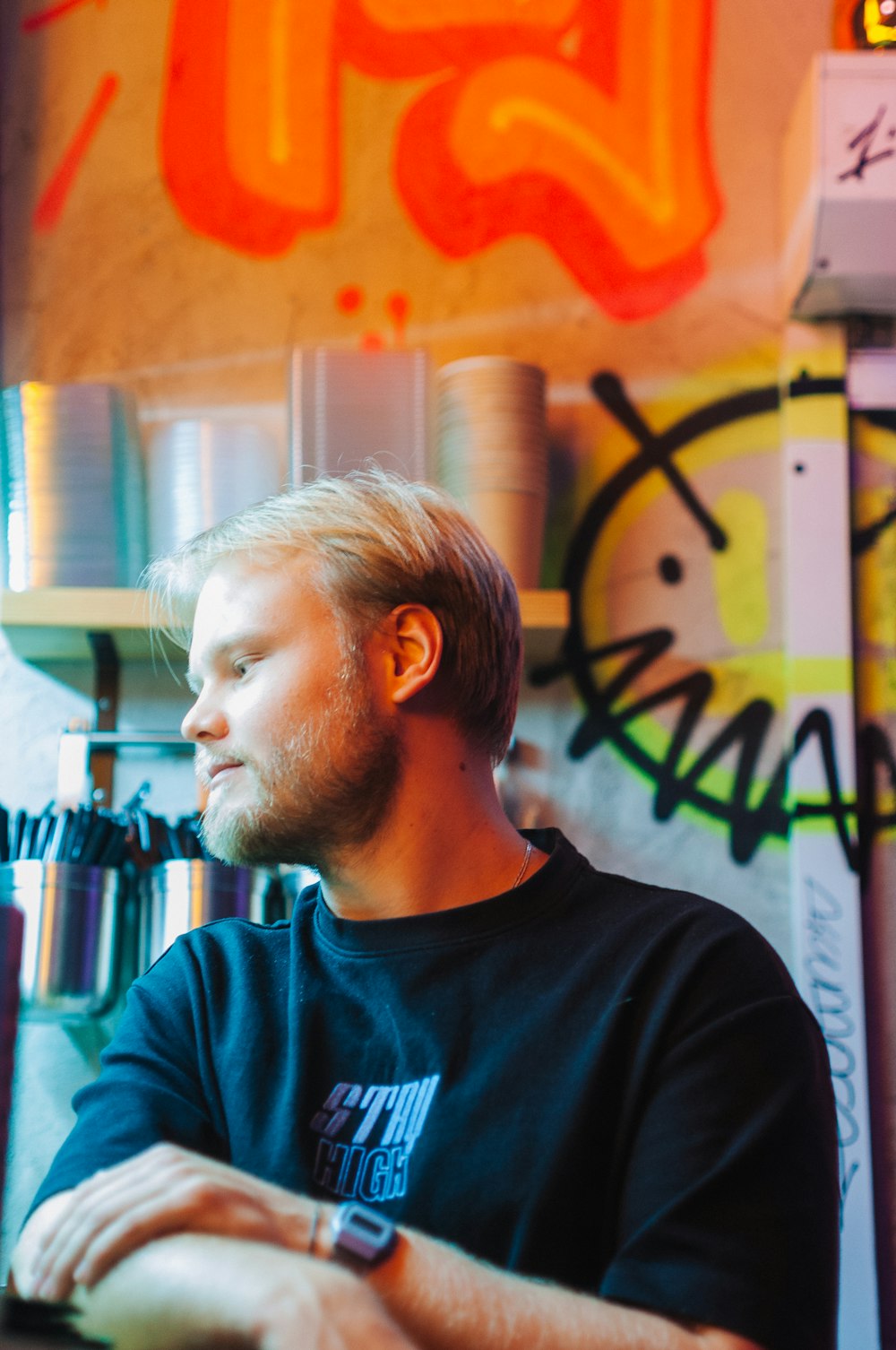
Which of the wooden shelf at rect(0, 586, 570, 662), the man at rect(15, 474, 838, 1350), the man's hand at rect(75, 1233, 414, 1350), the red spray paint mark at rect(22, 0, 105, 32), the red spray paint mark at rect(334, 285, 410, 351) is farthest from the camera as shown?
the red spray paint mark at rect(22, 0, 105, 32)

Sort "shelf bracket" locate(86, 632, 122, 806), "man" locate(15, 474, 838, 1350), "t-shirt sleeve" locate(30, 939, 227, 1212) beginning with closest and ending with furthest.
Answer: "man" locate(15, 474, 838, 1350) < "t-shirt sleeve" locate(30, 939, 227, 1212) < "shelf bracket" locate(86, 632, 122, 806)

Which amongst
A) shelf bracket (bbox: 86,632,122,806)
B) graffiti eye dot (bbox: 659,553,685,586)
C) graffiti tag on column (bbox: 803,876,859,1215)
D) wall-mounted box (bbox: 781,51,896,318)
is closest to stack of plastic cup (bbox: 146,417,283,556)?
shelf bracket (bbox: 86,632,122,806)

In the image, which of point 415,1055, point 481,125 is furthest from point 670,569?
point 415,1055

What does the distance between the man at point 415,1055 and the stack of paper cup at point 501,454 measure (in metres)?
0.39

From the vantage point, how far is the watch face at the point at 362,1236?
838 millimetres

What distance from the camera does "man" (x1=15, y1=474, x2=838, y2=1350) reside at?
829mm

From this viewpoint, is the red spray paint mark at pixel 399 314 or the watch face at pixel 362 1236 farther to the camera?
the red spray paint mark at pixel 399 314

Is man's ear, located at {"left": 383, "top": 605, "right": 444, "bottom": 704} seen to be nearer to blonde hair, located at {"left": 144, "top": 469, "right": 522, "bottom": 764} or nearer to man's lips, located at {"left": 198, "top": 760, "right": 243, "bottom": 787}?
blonde hair, located at {"left": 144, "top": 469, "right": 522, "bottom": 764}

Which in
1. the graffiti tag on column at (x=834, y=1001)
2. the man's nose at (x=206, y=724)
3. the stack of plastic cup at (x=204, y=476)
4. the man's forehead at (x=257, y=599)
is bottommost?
the graffiti tag on column at (x=834, y=1001)

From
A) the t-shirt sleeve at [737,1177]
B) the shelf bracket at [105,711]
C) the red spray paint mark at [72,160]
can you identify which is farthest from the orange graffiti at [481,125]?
the t-shirt sleeve at [737,1177]

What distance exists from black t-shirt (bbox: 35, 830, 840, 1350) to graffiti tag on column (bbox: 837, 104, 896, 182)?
44.0 inches

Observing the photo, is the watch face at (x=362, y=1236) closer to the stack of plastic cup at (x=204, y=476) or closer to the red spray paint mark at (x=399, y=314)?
the stack of plastic cup at (x=204, y=476)

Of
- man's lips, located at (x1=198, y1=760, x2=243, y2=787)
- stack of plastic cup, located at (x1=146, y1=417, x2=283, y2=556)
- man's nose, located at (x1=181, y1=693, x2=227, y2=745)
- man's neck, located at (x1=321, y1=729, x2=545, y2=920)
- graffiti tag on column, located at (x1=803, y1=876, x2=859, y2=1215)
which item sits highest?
stack of plastic cup, located at (x1=146, y1=417, x2=283, y2=556)

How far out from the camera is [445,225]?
2066 millimetres
